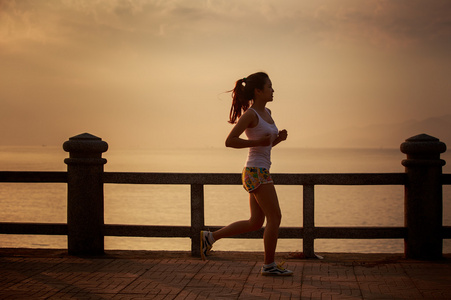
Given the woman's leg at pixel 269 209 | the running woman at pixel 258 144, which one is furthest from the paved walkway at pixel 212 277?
the running woman at pixel 258 144

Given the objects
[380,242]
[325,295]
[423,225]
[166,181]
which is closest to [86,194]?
[166,181]

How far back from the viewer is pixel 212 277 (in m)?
5.87

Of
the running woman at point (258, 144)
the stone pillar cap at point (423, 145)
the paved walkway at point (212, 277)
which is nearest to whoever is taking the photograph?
the paved walkway at point (212, 277)

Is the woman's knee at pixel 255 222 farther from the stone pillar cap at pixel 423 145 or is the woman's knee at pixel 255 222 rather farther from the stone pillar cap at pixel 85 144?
the stone pillar cap at pixel 85 144

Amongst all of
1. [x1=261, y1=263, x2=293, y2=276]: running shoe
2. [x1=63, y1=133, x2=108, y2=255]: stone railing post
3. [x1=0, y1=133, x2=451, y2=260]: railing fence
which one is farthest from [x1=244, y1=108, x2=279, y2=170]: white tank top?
[x1=63, y1=133, x2=108, y2=255]: stone railing post

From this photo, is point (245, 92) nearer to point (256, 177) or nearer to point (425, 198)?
point (256, 177)

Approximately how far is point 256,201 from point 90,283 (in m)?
1.86

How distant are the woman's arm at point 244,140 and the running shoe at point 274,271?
4.24ft

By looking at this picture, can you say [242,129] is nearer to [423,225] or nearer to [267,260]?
[267,260]

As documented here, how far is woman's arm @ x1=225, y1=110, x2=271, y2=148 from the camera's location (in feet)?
18.4

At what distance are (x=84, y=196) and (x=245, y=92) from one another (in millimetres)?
2611

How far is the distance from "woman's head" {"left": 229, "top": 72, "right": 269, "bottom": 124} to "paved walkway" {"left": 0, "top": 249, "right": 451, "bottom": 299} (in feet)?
5.54

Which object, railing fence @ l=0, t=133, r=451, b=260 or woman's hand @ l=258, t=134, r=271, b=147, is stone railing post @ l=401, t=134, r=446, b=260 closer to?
railing fence @ l=0, t=133, r=451, b=260

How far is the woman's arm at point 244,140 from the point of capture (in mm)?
5602
